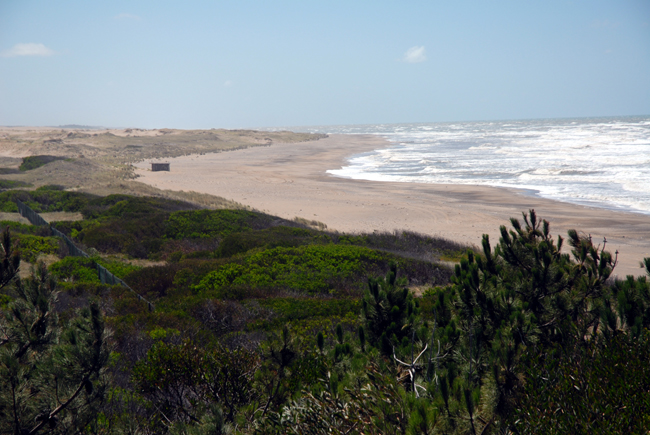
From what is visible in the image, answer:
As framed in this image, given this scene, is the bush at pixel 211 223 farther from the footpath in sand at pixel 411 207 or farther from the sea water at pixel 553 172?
the sea water at pixel 553 172

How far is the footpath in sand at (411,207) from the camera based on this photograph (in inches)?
623

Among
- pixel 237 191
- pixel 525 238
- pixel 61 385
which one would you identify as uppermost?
pixel 525 238

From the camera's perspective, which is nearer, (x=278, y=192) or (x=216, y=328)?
(x=216, y=328)

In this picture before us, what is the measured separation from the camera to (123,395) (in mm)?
3916

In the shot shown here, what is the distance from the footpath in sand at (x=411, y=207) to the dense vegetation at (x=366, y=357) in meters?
9.13

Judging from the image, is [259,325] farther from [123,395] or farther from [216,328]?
[123,395]

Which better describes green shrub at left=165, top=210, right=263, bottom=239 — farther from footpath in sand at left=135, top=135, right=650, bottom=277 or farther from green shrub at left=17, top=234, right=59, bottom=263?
footpath in sand at left=135, top=135, right=650, bottom=277

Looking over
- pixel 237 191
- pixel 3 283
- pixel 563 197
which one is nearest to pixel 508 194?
pixel 563 197

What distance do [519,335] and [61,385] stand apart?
9.17ft

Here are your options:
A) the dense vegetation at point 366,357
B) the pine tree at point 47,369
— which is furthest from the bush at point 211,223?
the pine tree at point 47,369

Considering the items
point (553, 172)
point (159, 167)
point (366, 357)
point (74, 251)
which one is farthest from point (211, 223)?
point (553, 172)

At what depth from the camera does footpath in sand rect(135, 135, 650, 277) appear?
15828 mm

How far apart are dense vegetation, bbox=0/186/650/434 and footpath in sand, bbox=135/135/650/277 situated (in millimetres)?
9128

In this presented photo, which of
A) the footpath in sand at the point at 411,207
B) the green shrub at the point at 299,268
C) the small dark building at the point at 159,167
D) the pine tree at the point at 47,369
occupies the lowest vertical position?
the footpath in sand at the point at 411,207
